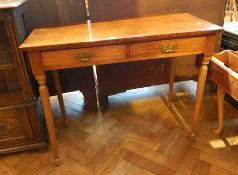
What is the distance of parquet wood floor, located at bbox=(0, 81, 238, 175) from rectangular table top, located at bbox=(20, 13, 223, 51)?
2.42 feet

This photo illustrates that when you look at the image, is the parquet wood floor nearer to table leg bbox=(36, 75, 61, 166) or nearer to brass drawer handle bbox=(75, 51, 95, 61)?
table leg bbox=(36, 75, 61, 166)

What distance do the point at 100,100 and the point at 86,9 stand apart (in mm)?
721

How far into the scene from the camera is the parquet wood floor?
1.37 metres

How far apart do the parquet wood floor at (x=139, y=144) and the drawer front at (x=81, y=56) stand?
64cm

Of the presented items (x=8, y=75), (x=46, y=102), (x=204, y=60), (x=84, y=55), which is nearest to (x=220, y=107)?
(x=204, y=60)

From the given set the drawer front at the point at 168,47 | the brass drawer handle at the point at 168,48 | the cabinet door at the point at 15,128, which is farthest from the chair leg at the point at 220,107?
the cabinet door at the point at 15,128

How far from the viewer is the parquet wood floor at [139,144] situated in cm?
137

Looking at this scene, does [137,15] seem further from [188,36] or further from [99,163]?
[99,163]

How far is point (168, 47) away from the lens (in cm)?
121

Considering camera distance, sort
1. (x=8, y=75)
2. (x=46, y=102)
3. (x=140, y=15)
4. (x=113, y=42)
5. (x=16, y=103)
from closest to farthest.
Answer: (x=113, y=42) < (x=46, y=102) < (x=16, y=103) < (x=8, y=75) < (x=140, y=15)

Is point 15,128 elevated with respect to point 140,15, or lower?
lower

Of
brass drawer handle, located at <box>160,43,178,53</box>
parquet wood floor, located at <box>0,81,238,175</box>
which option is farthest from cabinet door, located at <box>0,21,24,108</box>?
brass drawer handle, located at <box>160,43,178,53</box>

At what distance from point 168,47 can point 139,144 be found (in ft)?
2.30

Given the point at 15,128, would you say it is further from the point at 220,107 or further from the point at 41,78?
the point at 220,107
